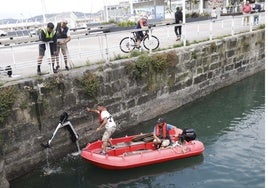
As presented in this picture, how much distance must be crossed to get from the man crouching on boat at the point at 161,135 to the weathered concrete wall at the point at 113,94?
2267mm

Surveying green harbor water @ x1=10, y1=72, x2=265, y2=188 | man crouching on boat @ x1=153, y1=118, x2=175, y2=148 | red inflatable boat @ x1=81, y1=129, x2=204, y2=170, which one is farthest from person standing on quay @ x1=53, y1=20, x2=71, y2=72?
man crouching on boat @ x1=153, y1=118, x2=175, y2=148

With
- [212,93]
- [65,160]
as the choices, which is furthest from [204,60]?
[65,160]

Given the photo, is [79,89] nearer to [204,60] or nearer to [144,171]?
[144,171]

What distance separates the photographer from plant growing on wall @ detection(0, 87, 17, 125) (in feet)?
30.8

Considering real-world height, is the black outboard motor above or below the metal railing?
below

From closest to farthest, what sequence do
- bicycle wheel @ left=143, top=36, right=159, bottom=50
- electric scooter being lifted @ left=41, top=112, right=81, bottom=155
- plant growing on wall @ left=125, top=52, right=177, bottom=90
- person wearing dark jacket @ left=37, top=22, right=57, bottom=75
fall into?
electric scooter being lifted @ left=41, top=112, right=81, bottom=155 → person wearing dark jacket @ left=37, top=22, right=57, bottom=75 → plant growing on wall @ left=125, top=52, right=177, bottom=90 → bicycle wheel @ left=143, top=36, right=159, bottom=50

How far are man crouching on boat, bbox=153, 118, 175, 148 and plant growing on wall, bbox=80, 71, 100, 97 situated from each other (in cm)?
243

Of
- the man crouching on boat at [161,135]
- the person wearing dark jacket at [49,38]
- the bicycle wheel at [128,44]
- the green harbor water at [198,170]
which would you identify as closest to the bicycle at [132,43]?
the bicycle wheel at [128,44]

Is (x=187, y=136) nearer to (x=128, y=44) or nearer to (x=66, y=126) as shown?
(x=66, y=126)

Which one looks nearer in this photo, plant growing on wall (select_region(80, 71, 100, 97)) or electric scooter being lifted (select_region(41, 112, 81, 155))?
electric scooter being lifted (select_region(41, 112, 81, 155))

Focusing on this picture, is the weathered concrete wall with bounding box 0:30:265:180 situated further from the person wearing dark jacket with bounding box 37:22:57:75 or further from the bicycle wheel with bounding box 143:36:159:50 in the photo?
the bicycle wheel with bounding box 143:36:159:50

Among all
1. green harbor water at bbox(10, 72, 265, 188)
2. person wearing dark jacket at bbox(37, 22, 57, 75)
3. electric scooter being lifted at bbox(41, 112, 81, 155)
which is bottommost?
green harbor water at bbox(10, 72, 265, 188)

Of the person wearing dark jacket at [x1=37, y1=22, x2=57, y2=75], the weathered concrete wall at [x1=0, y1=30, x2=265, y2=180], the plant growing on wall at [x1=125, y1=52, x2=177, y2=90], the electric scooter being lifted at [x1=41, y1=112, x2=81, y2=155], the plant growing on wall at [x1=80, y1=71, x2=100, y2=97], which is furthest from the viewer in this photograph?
the plant growing on wall at [x1=125, y1=52, x2=177, y2=90]

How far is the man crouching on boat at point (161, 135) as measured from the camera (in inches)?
424
